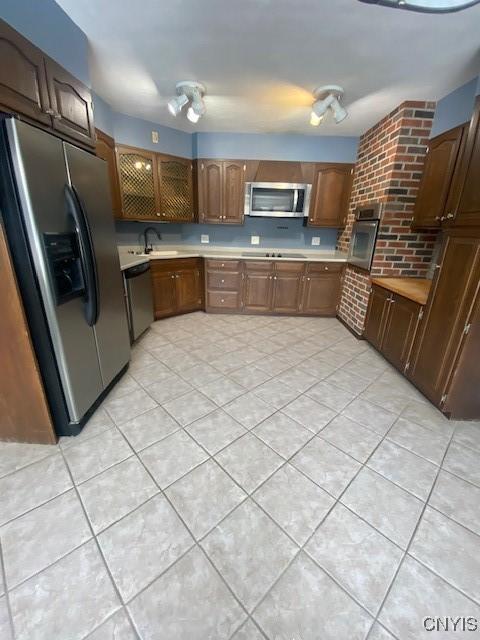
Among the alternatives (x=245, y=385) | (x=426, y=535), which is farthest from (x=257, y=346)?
(x=426, y=535)

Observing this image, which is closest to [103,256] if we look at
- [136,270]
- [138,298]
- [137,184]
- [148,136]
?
[136,270]

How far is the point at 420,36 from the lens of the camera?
1.62 meters

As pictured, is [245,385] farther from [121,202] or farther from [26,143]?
[121,202]

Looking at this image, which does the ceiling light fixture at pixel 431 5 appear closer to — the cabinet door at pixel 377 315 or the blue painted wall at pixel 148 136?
the cabinet door at pixel 377 315

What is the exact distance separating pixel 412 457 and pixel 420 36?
2567 millimetres

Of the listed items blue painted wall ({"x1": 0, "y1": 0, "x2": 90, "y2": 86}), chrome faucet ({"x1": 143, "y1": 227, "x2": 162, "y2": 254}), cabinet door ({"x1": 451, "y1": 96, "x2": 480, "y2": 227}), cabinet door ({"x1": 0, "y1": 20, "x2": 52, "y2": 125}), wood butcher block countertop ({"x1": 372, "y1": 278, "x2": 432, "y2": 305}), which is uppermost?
blue painted wall ({"x1": 0, "y1": 0, "x2": 90, "y2": 86})

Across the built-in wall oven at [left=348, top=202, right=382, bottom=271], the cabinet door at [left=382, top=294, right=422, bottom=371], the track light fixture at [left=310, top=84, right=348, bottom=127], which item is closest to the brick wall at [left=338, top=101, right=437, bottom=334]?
the built-in wall oven at [left=348, top=202, right=382, bottom=271]

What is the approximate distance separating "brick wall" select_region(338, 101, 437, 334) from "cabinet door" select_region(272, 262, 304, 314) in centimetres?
74

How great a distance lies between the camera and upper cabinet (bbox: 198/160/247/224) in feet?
11.5

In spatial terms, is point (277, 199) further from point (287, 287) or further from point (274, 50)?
point (274, 50)

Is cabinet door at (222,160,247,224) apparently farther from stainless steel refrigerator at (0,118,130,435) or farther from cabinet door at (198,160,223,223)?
stainless steel refrigerator at (0,118,130,435)

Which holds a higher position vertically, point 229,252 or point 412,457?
point 229,252

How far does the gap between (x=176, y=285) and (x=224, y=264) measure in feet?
2.33

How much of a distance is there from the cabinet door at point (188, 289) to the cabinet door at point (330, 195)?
178 centimetres
